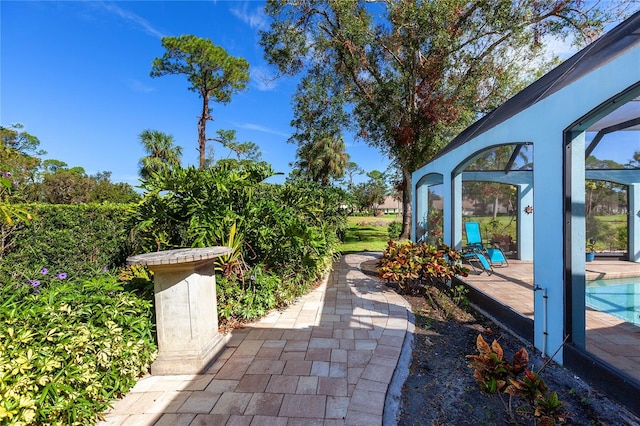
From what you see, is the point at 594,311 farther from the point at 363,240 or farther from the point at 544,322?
the point at 363,240

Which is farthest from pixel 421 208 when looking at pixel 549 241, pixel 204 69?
pixel 204 69

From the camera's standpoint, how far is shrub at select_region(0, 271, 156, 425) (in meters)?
1.75

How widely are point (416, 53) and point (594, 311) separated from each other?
28.0ft

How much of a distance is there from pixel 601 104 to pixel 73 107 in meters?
15.3

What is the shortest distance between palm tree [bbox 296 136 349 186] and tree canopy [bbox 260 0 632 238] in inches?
320

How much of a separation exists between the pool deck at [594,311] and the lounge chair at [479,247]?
0.28 meters

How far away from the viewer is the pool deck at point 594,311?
108 inches

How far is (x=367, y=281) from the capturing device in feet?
21.1

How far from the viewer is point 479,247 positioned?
700 centimetres

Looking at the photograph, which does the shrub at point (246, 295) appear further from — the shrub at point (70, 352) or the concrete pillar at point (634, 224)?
the concrete pillar at point (634, 224)

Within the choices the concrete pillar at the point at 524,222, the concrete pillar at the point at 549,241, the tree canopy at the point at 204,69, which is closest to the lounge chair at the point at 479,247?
the concrete pillar at the point at 524,222

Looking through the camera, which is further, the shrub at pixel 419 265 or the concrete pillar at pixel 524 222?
the concrete pillar at pixel 524 222

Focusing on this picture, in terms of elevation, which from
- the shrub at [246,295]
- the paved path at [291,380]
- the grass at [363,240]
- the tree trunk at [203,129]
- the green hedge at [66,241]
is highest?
the tree trunk at [203,129]

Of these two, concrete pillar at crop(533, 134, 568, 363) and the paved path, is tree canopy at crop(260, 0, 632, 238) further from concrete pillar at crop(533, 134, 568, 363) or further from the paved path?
the paved path
